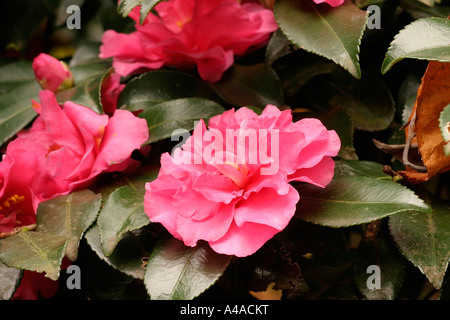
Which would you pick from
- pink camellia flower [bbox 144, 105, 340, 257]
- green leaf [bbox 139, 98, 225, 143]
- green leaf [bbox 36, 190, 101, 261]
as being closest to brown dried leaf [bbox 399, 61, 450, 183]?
pink camellia flower [bbox 144, 105, 340, 257]

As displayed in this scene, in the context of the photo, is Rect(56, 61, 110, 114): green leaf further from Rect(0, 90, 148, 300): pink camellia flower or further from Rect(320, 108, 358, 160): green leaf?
Rect(320, 108, 358, 160): green leaf

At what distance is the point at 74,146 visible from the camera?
0.61m

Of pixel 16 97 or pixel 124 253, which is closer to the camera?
pixel 124 253

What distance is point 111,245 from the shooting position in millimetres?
522

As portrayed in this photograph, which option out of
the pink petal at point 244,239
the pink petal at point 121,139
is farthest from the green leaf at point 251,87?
the pink petal at point 244,239

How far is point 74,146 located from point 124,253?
14 cm

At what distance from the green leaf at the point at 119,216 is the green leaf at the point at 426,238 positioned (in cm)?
26

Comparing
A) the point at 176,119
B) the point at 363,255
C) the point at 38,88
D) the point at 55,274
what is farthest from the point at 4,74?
the point at 363,255

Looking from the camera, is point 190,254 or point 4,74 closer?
point 190,254

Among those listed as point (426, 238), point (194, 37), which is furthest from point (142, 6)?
point (426, 238)

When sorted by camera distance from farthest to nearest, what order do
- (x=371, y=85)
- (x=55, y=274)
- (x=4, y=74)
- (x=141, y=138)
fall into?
(x=4, y=74) → (x=371, y=85) → (x=141, y=138) → (x=55, y=274)

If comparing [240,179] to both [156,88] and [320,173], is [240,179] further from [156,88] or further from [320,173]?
[156,88]
